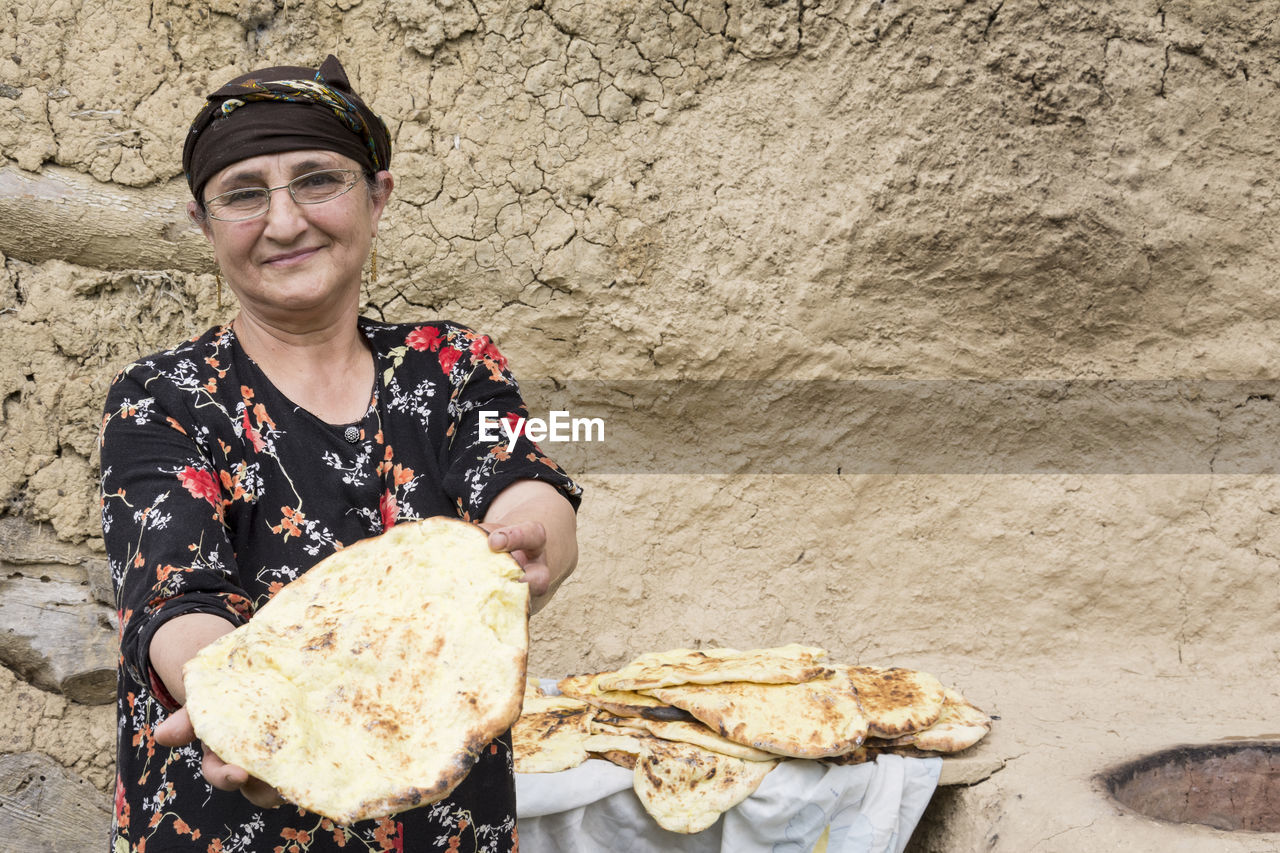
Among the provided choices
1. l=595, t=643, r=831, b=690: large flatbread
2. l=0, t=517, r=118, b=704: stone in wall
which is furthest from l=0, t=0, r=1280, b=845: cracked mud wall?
l=595, t=643, r=831, b=690: large flatbread

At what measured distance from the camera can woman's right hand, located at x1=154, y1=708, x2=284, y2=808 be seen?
1.23 m

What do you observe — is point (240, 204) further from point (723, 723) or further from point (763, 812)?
point (763, 812)

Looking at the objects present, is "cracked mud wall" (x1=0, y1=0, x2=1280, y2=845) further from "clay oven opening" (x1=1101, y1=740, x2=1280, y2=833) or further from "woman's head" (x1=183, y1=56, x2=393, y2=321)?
"woman's head" (x1=183, y1=56, x2=393, y2=321)

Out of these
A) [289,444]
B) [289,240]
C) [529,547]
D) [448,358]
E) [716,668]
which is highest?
[289,240]

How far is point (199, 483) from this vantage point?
145cm

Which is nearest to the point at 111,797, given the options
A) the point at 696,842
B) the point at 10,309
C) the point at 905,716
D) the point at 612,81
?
the point at 10,309

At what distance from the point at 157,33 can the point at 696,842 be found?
92.6 inches

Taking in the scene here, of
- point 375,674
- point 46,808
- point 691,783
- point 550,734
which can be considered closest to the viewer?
point 375,674

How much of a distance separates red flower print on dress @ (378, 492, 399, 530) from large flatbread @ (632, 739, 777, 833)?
98 cm

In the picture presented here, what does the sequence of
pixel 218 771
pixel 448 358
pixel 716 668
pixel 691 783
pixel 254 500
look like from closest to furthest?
pixel 218 771, pixel 254 500, pixel 448 358, pixel 691 783, pixel 716 668

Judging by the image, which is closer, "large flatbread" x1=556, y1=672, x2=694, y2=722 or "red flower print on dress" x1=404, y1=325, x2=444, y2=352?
"red flower print on dress" x1=404, y1=325, x2=444, y2=352

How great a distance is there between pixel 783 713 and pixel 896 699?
37cm

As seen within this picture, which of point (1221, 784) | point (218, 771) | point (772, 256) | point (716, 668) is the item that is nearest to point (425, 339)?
point (218, 771)

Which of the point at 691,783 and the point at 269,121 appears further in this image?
the point at 691,783
